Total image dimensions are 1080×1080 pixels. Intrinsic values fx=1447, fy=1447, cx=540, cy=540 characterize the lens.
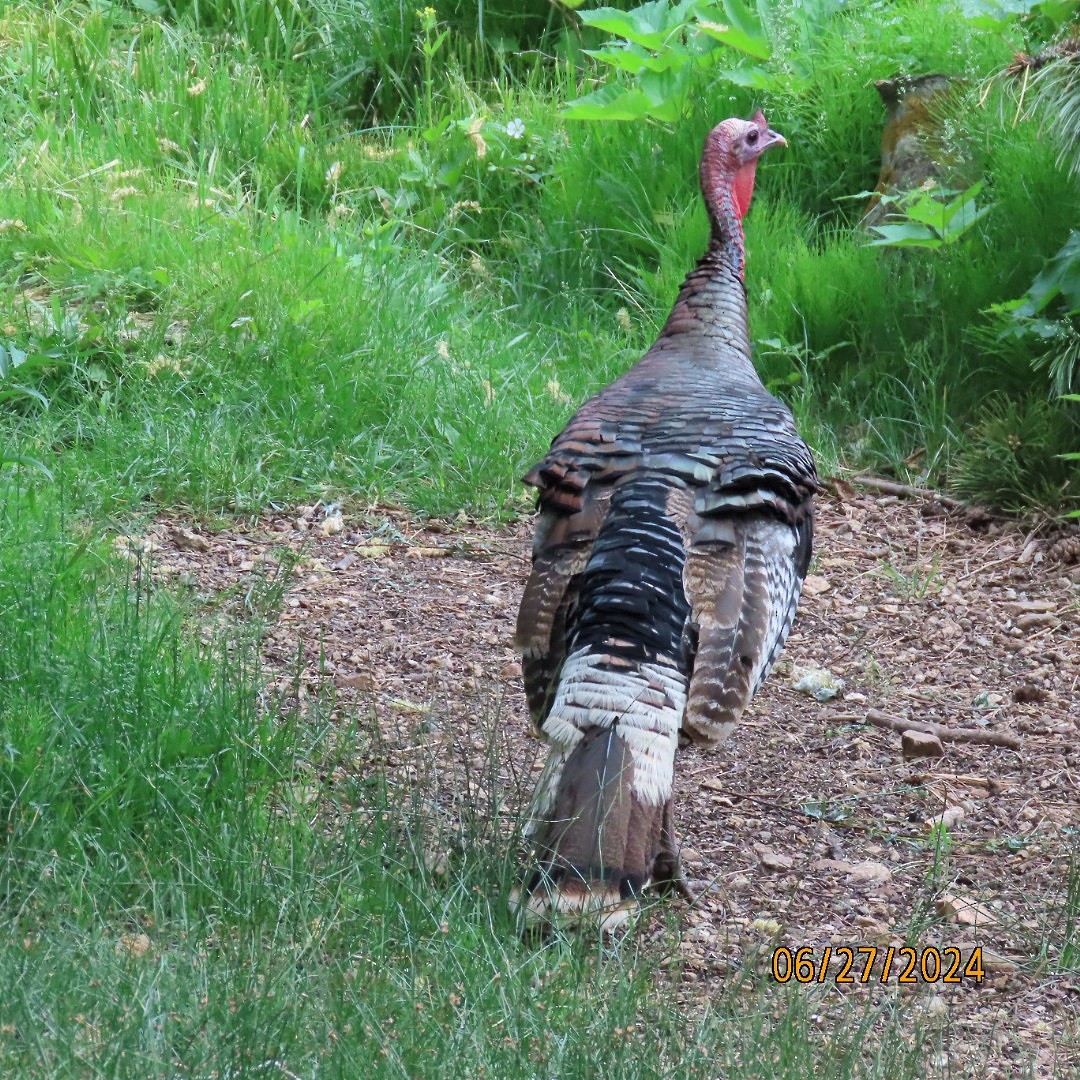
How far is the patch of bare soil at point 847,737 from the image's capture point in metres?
3.12

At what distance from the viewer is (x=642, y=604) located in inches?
126

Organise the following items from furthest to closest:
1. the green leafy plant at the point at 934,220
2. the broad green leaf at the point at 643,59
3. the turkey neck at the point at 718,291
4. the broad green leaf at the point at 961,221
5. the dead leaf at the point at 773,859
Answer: the broad green leaf at the point at 643,59 < the broad green leaf at the point at 961,221 < the green leafy plant at the point at 934,220 < the turkey neck at the point at 718,291 < the dead leaf at the point at 773,859

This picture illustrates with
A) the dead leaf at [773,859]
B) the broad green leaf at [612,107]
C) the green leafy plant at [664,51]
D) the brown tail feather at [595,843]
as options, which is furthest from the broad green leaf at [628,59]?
the brown tail feather at [595,843]

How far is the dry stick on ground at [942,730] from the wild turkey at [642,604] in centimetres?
79

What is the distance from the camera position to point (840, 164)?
22.5 feet

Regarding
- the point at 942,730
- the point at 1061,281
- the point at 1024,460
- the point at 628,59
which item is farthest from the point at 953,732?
the point at 628,59

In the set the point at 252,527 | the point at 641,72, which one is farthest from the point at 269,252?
the point at 641,72

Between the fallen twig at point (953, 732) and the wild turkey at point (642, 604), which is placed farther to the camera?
the fallen twig at point (953, 732)

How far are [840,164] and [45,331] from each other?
371 cm

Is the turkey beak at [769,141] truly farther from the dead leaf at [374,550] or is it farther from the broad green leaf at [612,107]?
the dead leaf at [374,550]

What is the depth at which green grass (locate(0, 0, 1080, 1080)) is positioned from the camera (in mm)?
2564

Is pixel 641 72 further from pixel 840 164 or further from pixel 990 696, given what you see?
pixel 990 696
